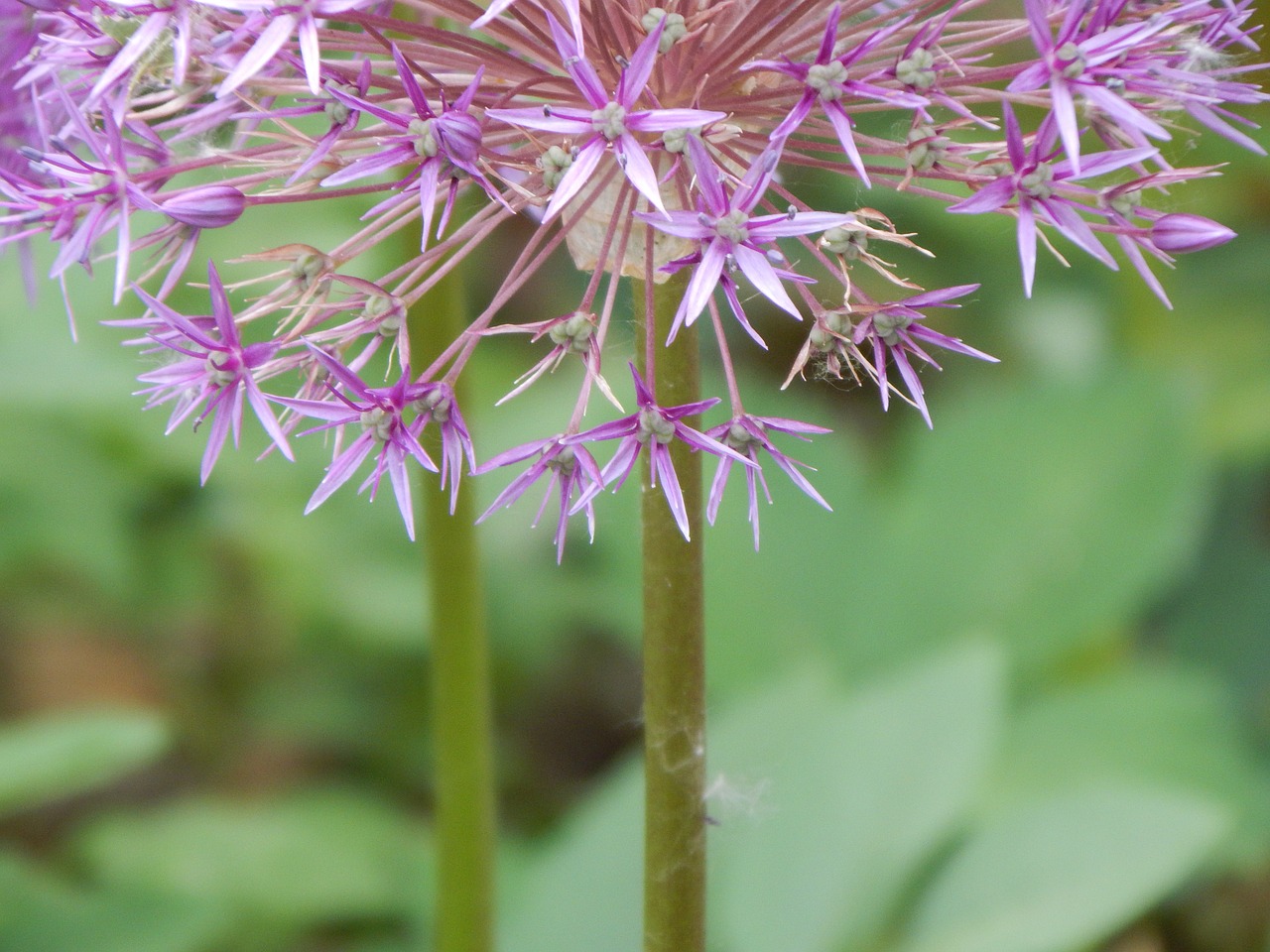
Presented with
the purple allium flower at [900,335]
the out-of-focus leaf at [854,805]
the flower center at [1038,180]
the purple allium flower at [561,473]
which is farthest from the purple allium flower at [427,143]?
the out-of-focus leaf at [854,805]

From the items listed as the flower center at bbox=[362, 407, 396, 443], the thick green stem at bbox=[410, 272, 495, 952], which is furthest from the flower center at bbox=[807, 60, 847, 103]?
the thick green stem at bbox=[410, 272, 495, 952]

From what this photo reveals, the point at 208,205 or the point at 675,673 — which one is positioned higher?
the point at 208,205

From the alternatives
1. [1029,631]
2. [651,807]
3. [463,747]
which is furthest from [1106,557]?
[651,807]

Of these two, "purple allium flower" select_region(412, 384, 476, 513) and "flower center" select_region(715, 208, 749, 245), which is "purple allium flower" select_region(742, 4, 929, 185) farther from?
"purple allium flower" select_region(412, 384, 476, 513)

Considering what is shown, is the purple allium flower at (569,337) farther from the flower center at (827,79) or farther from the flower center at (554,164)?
the flower center at (827,79)

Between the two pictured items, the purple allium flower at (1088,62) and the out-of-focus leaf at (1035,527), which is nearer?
the purple allium flower at (1088,62)

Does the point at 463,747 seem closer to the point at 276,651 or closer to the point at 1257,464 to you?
the point at 276,651

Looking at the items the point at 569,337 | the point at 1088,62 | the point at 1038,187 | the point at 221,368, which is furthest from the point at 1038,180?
the point at 221,368

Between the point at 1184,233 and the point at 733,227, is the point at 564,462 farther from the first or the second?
the point at 1184,233
